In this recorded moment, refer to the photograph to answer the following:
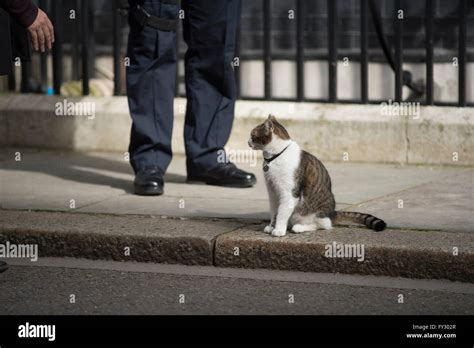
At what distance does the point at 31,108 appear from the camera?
8492 mm

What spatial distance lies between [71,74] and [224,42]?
8.25m

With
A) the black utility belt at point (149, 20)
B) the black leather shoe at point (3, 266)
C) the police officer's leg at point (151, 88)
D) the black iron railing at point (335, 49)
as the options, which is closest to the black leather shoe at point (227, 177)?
the police officer's leg at point (151, 88)

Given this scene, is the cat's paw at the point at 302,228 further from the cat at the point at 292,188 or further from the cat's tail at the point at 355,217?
the cat's tail at the point at 355,217

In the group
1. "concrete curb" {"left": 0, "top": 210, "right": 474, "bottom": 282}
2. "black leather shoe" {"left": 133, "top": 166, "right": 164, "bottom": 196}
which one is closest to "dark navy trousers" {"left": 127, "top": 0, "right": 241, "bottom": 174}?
"black leather shoe" {"left": 133, "top": 166, "right": 164, "bottom": 196}

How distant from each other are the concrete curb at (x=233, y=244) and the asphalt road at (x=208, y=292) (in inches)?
2.1

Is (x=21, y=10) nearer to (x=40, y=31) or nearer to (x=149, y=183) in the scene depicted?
(x=40, y=31)

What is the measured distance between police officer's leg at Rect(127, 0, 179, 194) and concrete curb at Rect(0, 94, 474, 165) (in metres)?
1.19

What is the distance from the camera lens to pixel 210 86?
22.9 feet

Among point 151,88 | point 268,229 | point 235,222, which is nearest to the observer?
point 268,229

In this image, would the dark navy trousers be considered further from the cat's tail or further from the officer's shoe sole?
the cat's tail

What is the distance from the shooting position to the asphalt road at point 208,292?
4.64 meters

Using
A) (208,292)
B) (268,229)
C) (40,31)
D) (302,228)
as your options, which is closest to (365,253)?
(302,228)

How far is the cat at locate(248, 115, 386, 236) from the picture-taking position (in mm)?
5418

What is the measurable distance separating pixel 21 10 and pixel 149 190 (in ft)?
5.47
